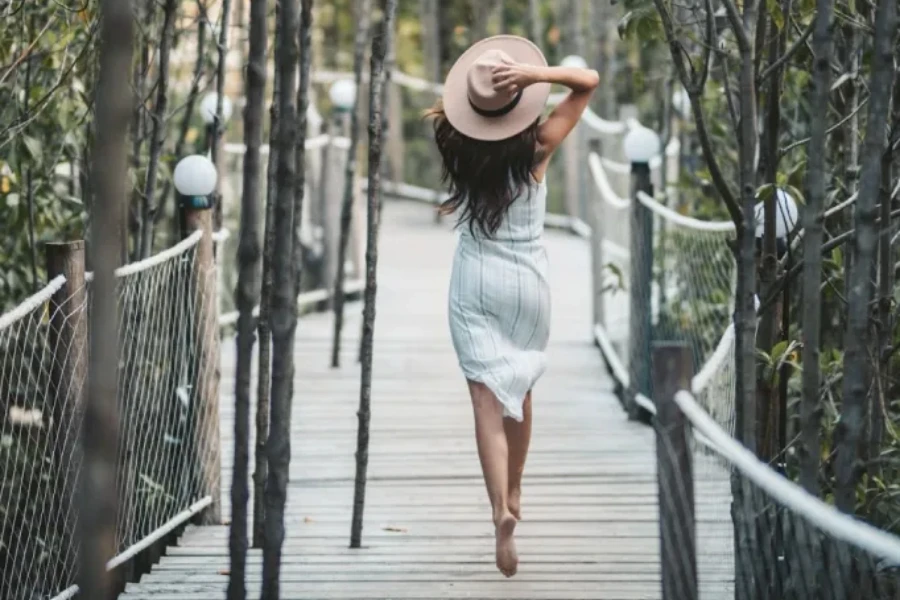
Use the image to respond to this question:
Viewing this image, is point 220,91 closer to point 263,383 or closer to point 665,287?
Answer: point 263,383

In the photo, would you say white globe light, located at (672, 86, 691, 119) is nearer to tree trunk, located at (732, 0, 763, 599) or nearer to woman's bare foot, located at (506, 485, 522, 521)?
woman's bare foot, located at (506, 485, 522, 521)

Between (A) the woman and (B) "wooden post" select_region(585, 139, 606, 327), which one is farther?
(B) "wooden post" select_region(585, 139, 606, 327)

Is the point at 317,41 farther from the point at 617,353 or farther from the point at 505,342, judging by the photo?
the point at 505,342

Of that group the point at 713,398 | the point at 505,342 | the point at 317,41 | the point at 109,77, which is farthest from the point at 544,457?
the point at 317,41

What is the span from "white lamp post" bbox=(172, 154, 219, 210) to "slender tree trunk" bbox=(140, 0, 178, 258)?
13 cm

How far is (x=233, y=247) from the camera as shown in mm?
9219

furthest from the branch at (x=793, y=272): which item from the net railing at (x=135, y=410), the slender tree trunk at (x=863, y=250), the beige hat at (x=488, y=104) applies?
the net railing at (x=135, y=410)

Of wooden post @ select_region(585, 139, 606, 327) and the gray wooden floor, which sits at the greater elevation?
wooden post @ select_region(585, 139, 606, 327)

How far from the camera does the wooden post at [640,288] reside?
6621 millimetres

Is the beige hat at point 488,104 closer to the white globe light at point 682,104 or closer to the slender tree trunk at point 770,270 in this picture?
the slender tree trunk at point 770,270

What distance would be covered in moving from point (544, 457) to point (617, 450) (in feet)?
0.97

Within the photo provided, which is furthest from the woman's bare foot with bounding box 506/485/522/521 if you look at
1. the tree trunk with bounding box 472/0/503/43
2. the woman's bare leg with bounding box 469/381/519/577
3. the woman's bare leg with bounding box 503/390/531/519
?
the tree trunk with bounding box 472/0/503/43

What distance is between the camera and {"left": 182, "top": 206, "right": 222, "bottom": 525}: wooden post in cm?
508

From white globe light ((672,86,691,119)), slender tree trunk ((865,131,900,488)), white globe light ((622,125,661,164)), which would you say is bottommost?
slender tree trunk ((865,131,900,488))
